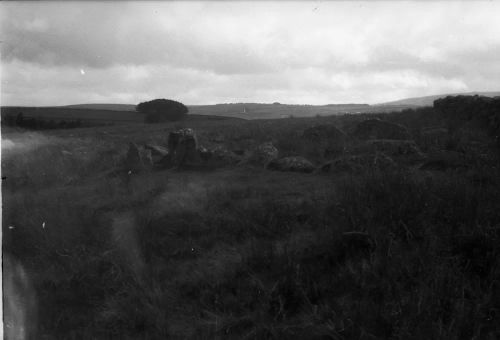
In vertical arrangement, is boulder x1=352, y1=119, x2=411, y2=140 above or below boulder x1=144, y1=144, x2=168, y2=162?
above

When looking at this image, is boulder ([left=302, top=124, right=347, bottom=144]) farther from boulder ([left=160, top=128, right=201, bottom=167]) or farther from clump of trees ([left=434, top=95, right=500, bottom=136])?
clump of trees ([left=434, top=95, right=500, bottom=136])

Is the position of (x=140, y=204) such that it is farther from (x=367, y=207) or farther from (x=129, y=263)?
(x=367, y=207)

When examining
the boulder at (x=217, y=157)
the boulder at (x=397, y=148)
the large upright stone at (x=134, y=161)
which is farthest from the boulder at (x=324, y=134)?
the large upright stone at (x=134, y=161)

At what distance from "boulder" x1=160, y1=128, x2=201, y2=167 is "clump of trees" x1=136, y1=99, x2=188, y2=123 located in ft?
2.68

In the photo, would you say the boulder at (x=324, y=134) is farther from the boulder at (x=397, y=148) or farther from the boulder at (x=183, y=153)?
the boulder at (x=183, y=153)

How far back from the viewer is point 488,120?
35.3 ft

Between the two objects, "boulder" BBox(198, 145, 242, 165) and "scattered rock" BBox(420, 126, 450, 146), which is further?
"scattered rock" BBox(420, 126, 450, 146)

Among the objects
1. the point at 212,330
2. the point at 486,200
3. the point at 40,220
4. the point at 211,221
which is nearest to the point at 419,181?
the point at 486,200

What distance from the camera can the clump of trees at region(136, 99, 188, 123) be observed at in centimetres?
937

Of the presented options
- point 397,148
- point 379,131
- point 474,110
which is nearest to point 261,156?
point 397,148

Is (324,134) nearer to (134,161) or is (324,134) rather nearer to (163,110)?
(163,110)

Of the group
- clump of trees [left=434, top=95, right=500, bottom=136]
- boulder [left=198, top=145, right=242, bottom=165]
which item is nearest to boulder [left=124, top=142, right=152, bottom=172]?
boulder [left=198, top=145, right=242, bottom=165]

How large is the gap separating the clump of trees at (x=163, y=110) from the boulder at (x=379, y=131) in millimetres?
4047

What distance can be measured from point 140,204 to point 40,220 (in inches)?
47.0
